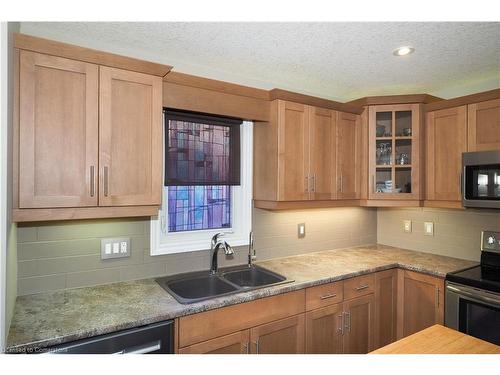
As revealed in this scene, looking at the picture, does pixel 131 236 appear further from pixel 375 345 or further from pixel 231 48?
pixel 375 345

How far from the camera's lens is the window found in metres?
2.26

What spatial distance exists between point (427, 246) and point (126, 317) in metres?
2.65

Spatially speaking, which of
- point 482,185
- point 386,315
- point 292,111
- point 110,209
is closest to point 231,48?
point 292,111

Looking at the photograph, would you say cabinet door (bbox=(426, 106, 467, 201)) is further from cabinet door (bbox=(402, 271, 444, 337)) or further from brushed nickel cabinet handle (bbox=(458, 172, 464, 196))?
cabinet door (bbox=(402, 271, 444, 337))

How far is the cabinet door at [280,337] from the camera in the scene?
1.89 meters

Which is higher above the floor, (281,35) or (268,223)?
(281,35)

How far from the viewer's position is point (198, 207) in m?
2.45

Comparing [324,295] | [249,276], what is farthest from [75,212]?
[324,295]

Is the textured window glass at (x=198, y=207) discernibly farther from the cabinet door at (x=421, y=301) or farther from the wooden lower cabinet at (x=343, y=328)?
the cabinet door at (x=421, y=301)

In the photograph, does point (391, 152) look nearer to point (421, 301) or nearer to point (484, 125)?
point (484, 125)

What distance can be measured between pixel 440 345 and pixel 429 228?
78.0 inches

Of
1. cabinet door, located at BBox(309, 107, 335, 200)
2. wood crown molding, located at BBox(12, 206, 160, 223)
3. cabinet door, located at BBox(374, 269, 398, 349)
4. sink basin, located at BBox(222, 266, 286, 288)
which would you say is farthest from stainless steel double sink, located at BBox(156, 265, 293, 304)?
cabinet door, located at BBox(374, 269, 398, 349)

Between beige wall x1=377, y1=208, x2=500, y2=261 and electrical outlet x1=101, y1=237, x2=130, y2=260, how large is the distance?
2.52 metres

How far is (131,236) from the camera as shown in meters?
2.10
